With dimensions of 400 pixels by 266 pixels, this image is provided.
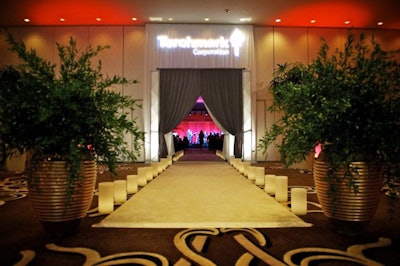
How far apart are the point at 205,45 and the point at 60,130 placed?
788cm

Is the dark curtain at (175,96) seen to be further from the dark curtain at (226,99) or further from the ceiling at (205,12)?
the ceiling at (205,12)

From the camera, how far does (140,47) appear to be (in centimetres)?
967

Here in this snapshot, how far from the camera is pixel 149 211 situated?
123 inches

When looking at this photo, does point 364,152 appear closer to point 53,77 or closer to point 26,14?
point 53,77

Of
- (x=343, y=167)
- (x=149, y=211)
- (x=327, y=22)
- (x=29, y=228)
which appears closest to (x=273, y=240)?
(x=343, y=167)

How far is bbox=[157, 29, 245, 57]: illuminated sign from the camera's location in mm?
9508

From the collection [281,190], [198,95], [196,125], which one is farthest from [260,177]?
[196,125]

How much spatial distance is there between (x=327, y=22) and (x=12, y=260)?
9968 millimetres

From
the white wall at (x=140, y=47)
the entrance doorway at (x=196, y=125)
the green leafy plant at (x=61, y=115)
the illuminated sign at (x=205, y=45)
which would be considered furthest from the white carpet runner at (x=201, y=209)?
the entrance doorway at (x=196, y=125)

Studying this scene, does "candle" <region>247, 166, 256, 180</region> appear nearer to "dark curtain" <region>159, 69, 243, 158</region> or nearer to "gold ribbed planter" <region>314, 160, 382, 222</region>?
"gold ribbed planter" <region>314, 160, 382, 222</region>

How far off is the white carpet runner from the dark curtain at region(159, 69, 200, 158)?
4594 mm

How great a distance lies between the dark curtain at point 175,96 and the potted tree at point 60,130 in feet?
22.4

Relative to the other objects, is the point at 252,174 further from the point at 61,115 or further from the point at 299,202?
the point at 61,115

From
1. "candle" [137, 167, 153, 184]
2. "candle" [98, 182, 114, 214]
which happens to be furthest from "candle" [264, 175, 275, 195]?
"candle" [98, 182, 114, 214]
